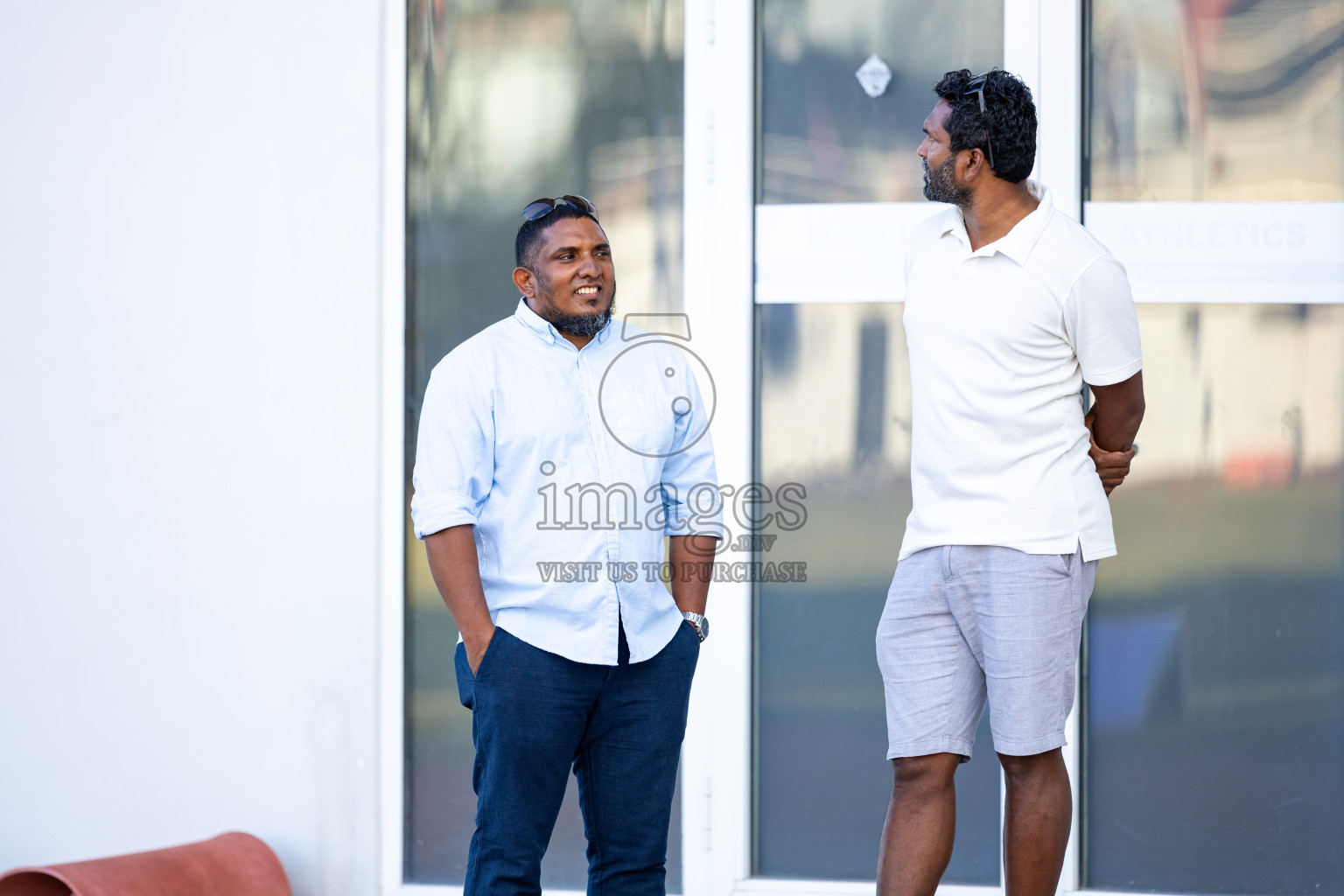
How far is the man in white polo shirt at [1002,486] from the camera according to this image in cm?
273

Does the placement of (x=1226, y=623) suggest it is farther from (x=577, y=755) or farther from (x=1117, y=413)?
→ (x=577, y=755)

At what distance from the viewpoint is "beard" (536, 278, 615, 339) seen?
2855 mm

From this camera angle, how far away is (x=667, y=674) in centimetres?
282

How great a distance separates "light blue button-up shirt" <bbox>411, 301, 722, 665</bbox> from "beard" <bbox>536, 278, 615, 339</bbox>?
2 cm

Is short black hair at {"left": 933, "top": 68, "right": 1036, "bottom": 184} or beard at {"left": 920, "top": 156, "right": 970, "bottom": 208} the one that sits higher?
short black hair at {"left": 933, "top": 68, "right": 1036, "bottom": 184}

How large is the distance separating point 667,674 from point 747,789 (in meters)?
1.39

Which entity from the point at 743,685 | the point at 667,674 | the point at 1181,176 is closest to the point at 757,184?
the point at 1181,176

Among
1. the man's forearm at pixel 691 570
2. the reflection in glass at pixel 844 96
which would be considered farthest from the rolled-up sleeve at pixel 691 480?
the reflection in glass at pixel 844 96

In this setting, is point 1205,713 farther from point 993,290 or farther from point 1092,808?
point 993,290

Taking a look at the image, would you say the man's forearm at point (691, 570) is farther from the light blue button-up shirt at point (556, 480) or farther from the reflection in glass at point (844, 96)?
the reflection in glass at point (844, 96)

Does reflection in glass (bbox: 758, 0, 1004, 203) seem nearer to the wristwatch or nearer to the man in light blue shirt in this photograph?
the man in light blue shirt

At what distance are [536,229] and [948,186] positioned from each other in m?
0.94

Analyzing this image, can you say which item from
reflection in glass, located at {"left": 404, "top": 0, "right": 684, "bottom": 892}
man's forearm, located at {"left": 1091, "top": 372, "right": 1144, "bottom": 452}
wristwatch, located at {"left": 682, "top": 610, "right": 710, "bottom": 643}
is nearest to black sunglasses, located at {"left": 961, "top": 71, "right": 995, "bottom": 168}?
man's forearm, located at {"left": 1091, "top": 372, "right": 1144, "bottom": 452}

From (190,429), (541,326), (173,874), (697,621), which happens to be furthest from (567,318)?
(173,874)
